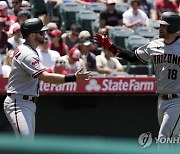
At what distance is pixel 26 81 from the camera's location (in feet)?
21.6

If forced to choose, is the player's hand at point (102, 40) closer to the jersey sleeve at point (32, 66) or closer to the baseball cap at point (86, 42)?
the jersey sleeve at point (32, 66)

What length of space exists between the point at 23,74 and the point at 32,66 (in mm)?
205

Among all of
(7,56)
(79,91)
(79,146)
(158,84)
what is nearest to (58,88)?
(79,91)

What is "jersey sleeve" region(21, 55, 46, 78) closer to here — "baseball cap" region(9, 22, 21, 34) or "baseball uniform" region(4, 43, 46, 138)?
"baseball uniform" region(4, 43, 46, 138)

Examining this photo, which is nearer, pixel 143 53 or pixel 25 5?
pixel 143 53

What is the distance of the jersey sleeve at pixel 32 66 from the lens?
21.0ft

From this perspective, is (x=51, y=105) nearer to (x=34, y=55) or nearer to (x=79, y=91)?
(x=79, y=91)

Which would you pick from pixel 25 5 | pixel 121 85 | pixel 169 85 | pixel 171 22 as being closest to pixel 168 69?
pixel 169 85

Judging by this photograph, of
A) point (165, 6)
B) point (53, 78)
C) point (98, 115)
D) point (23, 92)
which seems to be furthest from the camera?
point (165, 6)

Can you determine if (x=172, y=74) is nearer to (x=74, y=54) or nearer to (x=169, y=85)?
(x=169, y=85)

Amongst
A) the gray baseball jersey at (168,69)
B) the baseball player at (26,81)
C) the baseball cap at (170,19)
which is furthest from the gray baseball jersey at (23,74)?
the baseball cap at (170,19)

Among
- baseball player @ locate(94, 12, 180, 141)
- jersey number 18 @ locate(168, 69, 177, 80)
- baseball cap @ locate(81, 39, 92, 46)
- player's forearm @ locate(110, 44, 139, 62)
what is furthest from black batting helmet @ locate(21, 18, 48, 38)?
baseball cap @ locate(81, 39, 92, 46)

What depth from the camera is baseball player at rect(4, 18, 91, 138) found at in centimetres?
646

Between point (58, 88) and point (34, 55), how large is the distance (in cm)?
313
